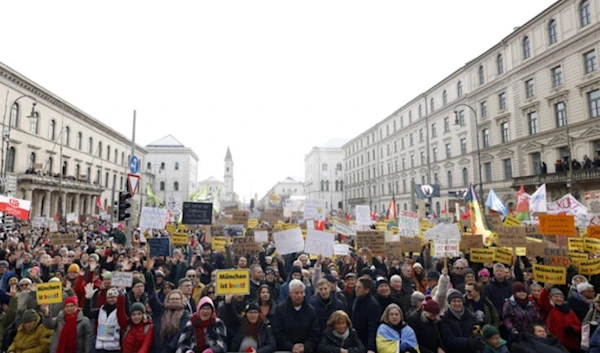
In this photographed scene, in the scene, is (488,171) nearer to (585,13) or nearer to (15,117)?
(585,13)

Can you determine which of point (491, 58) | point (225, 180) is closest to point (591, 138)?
point (491, 58)

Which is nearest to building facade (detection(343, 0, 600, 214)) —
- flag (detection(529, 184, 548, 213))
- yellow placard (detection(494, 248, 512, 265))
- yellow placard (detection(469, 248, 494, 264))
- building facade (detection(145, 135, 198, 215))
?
flag (detection(529, 184, 548, 213))

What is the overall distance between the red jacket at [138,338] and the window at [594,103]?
31.5 meters

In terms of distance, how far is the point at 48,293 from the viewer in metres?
5.82

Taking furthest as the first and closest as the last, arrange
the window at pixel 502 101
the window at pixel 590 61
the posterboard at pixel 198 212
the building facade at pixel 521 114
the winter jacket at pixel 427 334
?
1. the window at pixel 502 101
2. the building facade at pixel 521 114
3. the window at pixel 590 61
4. the posterboard at pixel 198 212
5. the winter jacket at pixel 427 334

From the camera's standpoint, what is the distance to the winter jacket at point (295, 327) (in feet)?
16.3

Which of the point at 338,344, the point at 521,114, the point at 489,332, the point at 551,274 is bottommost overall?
the point at 338,344

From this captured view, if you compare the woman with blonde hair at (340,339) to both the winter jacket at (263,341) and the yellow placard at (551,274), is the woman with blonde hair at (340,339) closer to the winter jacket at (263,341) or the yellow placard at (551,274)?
the winter jacket at (263,341)

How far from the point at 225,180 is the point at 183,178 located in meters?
58.7

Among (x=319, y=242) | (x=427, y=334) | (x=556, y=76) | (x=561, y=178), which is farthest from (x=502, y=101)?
(x=427, y=334)

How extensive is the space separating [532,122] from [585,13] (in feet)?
29.1

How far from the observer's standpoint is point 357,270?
9.68 m

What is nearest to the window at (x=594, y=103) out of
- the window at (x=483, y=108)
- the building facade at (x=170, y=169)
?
the window at (x=483, y=108)

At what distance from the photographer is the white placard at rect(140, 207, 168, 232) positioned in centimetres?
1282
